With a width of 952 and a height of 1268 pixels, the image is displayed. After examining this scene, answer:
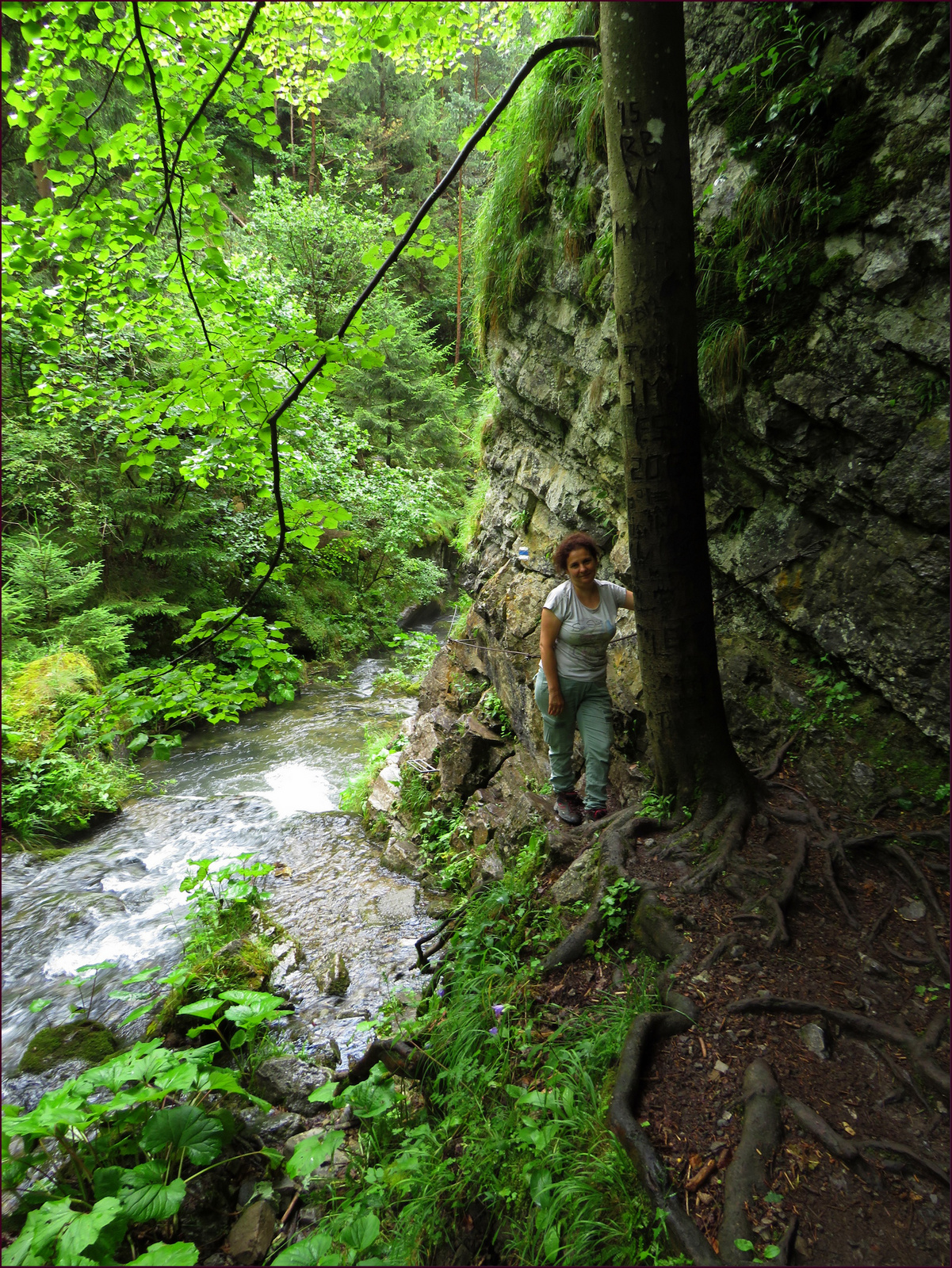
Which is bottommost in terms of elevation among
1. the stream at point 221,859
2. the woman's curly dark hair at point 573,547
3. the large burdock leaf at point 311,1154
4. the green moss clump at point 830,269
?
the stream at point 221,859

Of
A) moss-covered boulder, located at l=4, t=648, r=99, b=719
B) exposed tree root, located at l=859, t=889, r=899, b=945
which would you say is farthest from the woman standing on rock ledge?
moss-covered boulder, located at l=4, t=648, r=99, b=719

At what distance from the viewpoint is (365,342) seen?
10.3 ft

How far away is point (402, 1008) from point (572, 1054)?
1.64 m

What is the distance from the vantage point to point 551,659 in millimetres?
4195

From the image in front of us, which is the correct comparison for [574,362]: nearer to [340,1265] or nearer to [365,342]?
[365,342]

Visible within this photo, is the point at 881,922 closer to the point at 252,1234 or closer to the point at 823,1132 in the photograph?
the point at 823,1132

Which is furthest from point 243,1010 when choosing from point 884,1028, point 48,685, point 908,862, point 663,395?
point 48,685

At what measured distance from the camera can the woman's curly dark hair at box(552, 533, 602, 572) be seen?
13.0ft

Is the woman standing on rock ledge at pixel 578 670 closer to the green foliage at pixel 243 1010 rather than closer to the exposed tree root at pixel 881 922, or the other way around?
the exposed tree root at pixel 881 922

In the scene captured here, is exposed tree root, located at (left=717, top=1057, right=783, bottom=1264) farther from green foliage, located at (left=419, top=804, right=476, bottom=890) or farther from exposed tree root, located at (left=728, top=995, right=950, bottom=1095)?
green foliage, located at (left=419, top=804, right=476, bottom=890)

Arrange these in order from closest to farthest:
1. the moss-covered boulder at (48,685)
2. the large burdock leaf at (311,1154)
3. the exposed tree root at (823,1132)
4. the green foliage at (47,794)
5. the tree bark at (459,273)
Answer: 1. the exposed tree root at (823,1132)
2. the large burdock leaf at (311,1154)
3. the green foliage at (47,794)
4. the moss-covered boulder at (48,685)
5. the tree bark at (459,273)

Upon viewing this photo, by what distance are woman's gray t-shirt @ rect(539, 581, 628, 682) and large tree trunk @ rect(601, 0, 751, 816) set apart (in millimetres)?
752

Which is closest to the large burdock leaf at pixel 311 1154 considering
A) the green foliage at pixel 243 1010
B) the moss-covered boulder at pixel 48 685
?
the green foliage at pixel 243 1010

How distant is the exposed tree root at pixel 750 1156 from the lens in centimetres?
187
